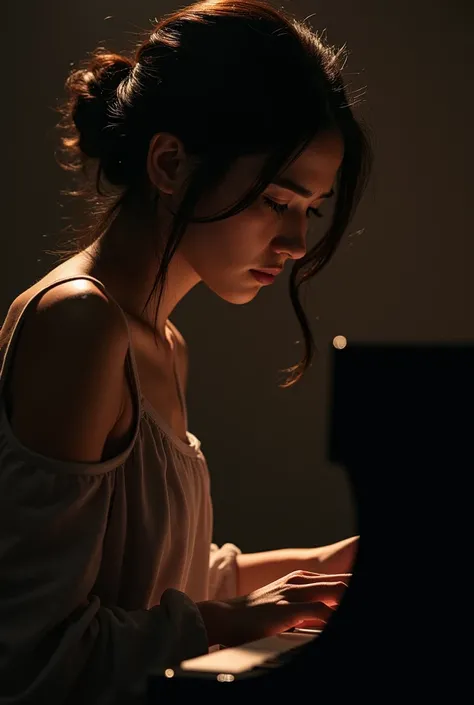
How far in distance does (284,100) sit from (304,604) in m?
0.65

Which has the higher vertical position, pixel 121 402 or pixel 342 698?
pixel 121 402

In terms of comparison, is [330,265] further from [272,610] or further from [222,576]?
[272,610]

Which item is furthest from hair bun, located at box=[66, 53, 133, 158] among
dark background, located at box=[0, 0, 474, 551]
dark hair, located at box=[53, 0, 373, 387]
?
dark background, located at box=[0, 0, 474, 551]

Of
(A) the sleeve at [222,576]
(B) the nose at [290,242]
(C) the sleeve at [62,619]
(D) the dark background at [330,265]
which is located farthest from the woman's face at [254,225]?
(D) the dark background at [330,265]

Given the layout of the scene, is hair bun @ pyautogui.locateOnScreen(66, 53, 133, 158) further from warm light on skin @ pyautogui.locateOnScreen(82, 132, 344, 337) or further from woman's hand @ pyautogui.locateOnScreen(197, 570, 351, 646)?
woman's hand @ pyautogui.locateOnScreen(197, 570, 351, 646)

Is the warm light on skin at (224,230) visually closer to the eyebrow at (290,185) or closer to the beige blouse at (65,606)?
the eyebrow at (290,185)

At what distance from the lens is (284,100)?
4.66 feet

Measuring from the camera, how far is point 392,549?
93 cm

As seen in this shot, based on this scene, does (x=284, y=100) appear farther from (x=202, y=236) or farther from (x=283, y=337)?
(x=283, y=337)

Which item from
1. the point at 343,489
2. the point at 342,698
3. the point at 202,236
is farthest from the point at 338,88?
the point at 343,489

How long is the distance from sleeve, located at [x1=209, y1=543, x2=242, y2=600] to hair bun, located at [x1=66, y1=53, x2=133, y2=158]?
0.70 meters

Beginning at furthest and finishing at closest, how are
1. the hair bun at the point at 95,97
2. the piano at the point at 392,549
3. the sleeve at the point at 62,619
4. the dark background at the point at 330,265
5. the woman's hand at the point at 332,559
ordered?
the dark background at the point at 330,265 → the woman's hand at the point at 332,559 → the hair bun at the point at 95,97 → the sleeve at the point at 62,619 → the piano at the point at 392,549

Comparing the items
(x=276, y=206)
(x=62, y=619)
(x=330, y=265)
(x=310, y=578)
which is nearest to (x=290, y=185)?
(x=276, y=206)

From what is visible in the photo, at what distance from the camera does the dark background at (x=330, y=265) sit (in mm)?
2836
